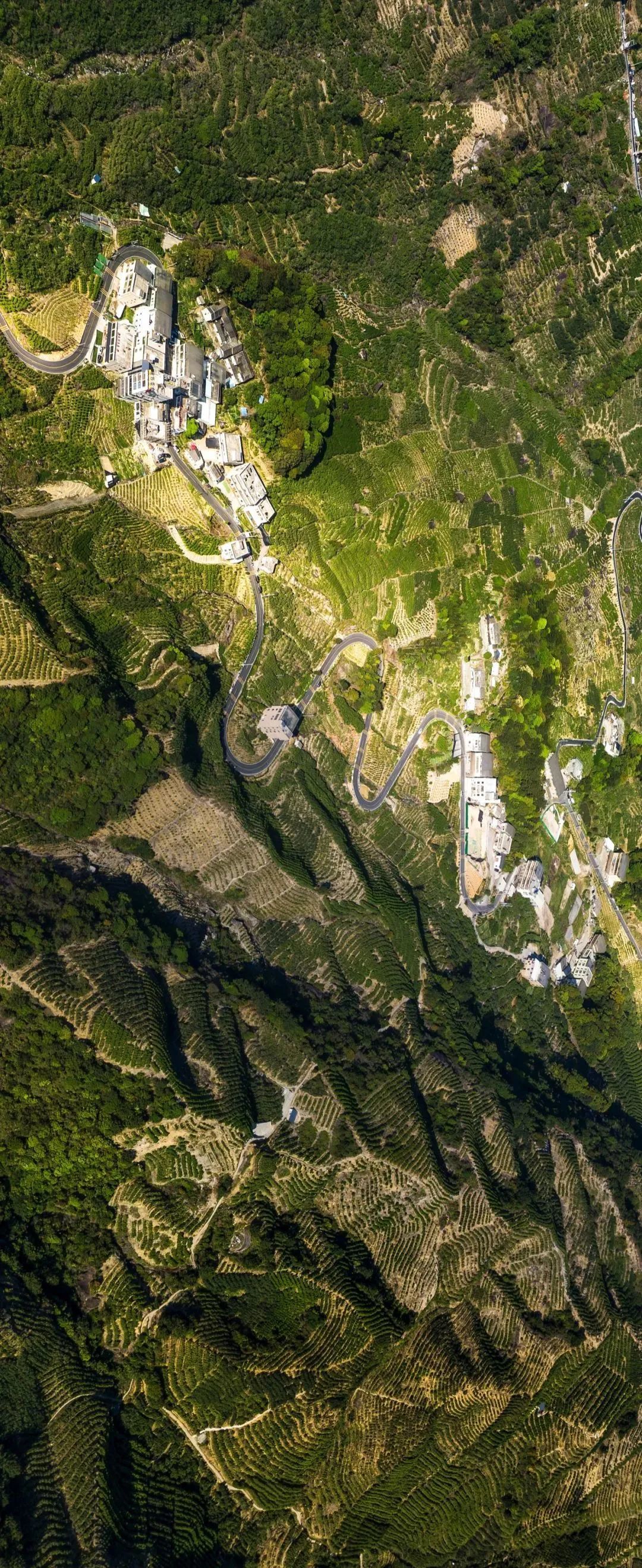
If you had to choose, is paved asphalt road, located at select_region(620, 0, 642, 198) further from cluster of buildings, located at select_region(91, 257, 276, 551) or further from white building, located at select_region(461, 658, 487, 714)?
white building, located at select_region(461, 658, 487, 714)

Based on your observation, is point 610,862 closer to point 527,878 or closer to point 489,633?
point 527,878

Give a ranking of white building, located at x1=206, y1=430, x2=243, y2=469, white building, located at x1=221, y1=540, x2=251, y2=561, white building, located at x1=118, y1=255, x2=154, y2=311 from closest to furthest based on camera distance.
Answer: white building, located at x1=118, y1=255, x2=154, y2=311 < white building, located at x1=206, y1=430, x2=243, y2=469 < white building, located at x1=221, y1=540, x2=251, y2=561

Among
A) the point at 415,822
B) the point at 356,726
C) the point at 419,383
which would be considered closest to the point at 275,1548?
the point at 415,822

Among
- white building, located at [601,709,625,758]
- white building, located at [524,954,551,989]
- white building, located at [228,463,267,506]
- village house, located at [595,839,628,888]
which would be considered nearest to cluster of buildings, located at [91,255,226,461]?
white building, located at [228,463,267,506]

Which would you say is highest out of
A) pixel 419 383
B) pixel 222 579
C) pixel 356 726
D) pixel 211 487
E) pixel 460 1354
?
pixel 419 383

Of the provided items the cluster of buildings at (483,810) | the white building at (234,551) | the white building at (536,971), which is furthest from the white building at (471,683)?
the white building at (536,971)

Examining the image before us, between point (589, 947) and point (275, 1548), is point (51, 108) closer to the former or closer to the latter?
point (589, 947)

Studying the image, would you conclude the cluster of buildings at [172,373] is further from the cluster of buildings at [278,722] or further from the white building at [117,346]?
the cluster of buildings at [278,722]
